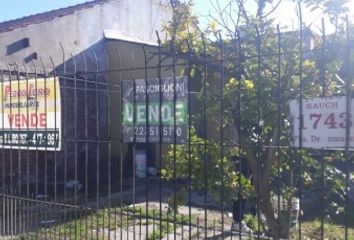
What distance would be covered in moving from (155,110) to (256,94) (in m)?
0.99

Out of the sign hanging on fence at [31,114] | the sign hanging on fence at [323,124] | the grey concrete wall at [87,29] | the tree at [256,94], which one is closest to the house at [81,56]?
the grey concrete wall at [87,29]

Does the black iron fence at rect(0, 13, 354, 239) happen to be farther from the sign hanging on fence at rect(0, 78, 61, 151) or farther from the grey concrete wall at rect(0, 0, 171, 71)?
the grey concrete wall at rect(0, 0, 171, 71)

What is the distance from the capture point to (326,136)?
3.35 metres

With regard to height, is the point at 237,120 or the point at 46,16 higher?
the point at 46,16

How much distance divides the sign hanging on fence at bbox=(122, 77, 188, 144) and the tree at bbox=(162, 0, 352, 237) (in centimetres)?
25

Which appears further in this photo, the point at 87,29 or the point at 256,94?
the point at 87,29

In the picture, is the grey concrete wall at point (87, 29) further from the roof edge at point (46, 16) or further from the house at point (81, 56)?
the roof edge at point (46, 16)

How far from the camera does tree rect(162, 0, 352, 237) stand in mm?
4164

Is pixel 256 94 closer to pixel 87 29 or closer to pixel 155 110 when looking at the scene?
pixel 155 110

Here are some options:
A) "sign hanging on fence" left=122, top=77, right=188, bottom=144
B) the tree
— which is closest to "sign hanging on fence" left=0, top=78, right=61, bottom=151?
"sign hanging on fence" left=122, top=77, right=188, bottom=144

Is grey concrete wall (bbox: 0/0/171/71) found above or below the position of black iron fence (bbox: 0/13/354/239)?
above

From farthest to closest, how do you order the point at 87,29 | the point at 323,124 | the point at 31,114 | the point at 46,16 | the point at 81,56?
the point at 87,29 → the point at 46,16 → the point at 81,56 → the point at 31,114 → the point at 323,124

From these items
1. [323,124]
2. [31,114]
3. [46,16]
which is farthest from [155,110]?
[46,16]

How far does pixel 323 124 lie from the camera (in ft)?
11.0
